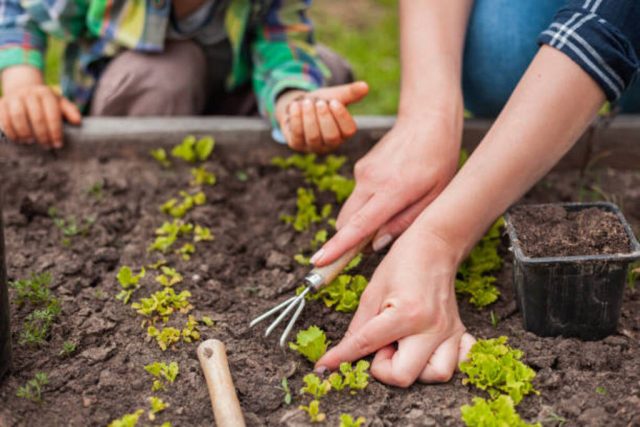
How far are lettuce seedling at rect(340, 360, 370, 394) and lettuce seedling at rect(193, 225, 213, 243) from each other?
0.70m

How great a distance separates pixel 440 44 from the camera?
2289 millimetres

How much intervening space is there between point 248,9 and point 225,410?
161 cm

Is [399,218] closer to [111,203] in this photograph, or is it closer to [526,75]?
[526,75]

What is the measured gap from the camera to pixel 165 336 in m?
1.90

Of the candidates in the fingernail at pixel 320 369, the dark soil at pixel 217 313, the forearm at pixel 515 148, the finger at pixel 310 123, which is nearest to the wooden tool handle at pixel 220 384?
the dark soil at pixel 217 313

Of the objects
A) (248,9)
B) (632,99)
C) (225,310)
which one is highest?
(248,9)

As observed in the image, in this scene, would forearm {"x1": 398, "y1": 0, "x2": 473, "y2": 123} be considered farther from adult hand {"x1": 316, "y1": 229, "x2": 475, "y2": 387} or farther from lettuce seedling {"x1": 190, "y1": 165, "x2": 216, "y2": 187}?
lettuce seedling {"x1": 190, "y1": 165, "x2": 216, "y2": 187}

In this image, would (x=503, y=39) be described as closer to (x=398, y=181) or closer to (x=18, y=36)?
(x=398, y=181)

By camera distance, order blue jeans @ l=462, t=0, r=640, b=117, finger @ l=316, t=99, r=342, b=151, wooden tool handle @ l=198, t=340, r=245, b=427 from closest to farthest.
A: wooden tool handle @ l=198, t=340, r=245, b=427 → finger @ l=316, t=99, r=342, b=151 → blue jeans @ l=462, t=0, r=640, b=117

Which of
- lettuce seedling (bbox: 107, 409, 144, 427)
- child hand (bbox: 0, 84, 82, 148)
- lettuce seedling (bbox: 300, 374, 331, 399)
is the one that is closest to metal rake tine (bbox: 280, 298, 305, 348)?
lettuce seedling (bbox: 300, 374, 331, 399)

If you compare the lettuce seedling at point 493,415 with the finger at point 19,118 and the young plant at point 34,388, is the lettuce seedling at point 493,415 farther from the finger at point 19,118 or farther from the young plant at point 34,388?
the finger at point 19,118

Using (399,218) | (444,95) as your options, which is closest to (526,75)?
(444,95)

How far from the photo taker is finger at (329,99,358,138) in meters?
2.29

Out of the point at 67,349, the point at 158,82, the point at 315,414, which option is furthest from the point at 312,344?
the point at 158,82
